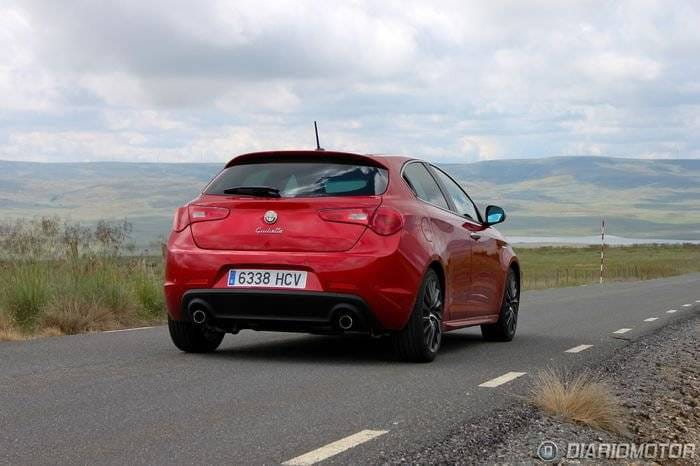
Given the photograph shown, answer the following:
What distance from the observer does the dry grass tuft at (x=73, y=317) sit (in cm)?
1208

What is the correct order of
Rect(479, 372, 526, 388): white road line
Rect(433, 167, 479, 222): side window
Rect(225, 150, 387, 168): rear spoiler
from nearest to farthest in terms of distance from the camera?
Rect(479, 372, 526, 388): white road line → Rect(225, 150, 387, 168): rear spoiler → Rect(433, 167, 479, 222): side window

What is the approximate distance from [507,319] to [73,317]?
4.45 metres

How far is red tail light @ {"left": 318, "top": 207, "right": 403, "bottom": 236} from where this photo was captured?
857 cm

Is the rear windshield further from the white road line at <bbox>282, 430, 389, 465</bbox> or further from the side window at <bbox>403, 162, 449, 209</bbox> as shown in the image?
the white road line at <bbox>282, 430, 389, 465</bbox>

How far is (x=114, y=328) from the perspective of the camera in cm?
1295

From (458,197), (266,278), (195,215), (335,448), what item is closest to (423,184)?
(458,197)

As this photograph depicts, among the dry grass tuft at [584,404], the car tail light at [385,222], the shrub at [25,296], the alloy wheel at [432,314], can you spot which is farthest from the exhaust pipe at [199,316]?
the shrub at [25,296]

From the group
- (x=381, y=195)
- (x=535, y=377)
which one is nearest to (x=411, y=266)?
(x=381, y=195)

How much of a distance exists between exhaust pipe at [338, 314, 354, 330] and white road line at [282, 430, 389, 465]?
8.53ft

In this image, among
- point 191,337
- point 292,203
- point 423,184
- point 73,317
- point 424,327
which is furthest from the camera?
point 73,317

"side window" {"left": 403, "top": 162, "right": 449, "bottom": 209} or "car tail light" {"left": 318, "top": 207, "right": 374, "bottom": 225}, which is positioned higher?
"side window" {"left": 403, "top": 162, "right": 449, "bottom": 209}

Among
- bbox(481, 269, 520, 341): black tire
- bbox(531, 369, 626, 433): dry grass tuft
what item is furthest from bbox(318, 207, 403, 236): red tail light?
bbox(481, 269, 520, 341): black tire

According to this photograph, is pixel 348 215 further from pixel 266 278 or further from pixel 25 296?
pixel 25 296

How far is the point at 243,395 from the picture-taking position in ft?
23.5
